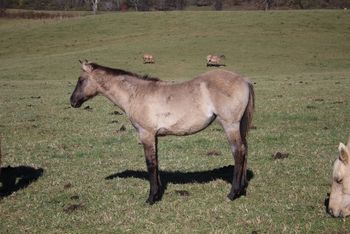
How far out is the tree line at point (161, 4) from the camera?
12800 cm

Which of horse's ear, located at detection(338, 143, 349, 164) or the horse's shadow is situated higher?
horse's ear, located at detection(338, 143, 349, 164)

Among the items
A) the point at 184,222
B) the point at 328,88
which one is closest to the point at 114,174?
the point at 184,222

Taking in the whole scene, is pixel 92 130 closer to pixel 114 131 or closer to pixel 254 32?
pixel 114 131

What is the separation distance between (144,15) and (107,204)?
222ft

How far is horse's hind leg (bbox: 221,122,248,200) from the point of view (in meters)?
9.12

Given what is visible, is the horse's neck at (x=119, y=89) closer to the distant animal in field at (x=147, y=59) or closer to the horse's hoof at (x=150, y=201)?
the horse's hoof at (x=150, y=201)

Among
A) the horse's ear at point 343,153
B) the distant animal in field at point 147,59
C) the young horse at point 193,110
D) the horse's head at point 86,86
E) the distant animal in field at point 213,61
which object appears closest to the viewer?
the horse's ear at point 343,153

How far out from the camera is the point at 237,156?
9234mm

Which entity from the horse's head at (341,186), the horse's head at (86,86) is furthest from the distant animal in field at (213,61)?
the horse's head at (341,186)

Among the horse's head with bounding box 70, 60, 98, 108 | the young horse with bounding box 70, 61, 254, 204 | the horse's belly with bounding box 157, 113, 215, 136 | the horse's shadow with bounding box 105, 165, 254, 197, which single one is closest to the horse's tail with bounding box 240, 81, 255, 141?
the young horse with bounding box 70, 61, 254, 204

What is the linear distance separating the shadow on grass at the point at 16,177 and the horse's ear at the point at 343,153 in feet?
Answer: 23.2

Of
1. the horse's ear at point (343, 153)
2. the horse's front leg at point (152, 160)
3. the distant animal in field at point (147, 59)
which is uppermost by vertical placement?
the horse's ear at point (343, 153)

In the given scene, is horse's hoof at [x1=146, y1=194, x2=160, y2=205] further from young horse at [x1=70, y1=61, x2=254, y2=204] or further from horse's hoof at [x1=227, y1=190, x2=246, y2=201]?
horse's hoof at [x1=227, y1=190, x2=246, y2=201]

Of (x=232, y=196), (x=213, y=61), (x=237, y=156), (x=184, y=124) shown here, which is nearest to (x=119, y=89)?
(x=184, y=124)
